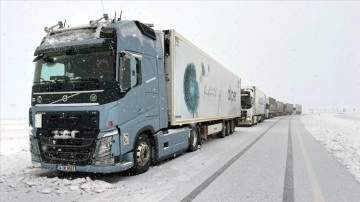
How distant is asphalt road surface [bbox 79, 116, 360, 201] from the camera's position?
5.87 m

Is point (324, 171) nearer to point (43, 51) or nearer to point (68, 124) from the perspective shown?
point (68, 124)

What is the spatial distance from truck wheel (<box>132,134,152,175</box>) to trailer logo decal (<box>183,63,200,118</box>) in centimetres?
310

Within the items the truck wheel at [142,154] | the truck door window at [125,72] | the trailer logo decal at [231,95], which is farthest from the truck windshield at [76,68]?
the trailer logo decal at [231,95]

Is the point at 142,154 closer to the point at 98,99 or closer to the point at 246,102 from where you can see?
the point at 98,99

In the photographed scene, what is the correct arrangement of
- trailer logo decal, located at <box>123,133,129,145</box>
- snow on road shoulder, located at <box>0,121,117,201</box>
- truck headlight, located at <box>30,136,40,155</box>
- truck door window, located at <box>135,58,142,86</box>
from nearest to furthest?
1. snow on road shoulder, located at <box>0,121,117,201</box>
2. trailer logo decal, located at <box>123,133,129,145</box>
3. truck headlight, located at <box>30,136,40,155</box>
4. truck door window, located at <box>135,58,142,86</box>

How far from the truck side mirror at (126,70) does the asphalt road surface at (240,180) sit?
81.6 inches

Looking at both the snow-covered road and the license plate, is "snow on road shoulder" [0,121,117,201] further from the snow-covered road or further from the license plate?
the license plate

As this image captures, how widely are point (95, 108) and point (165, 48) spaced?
362 cm

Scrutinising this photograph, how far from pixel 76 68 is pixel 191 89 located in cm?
512

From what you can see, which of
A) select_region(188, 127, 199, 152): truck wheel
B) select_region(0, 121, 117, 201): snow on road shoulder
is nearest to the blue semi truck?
select_region(0, 121, 117, 201): snow on road shoulder

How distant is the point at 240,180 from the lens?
281 inches

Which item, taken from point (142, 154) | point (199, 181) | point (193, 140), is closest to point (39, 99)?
point (142, 154)

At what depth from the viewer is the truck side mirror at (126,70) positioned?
698cm

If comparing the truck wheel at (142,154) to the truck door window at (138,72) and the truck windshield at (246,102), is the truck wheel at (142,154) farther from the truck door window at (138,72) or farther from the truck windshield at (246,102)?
the truck windshield at (246,102)
